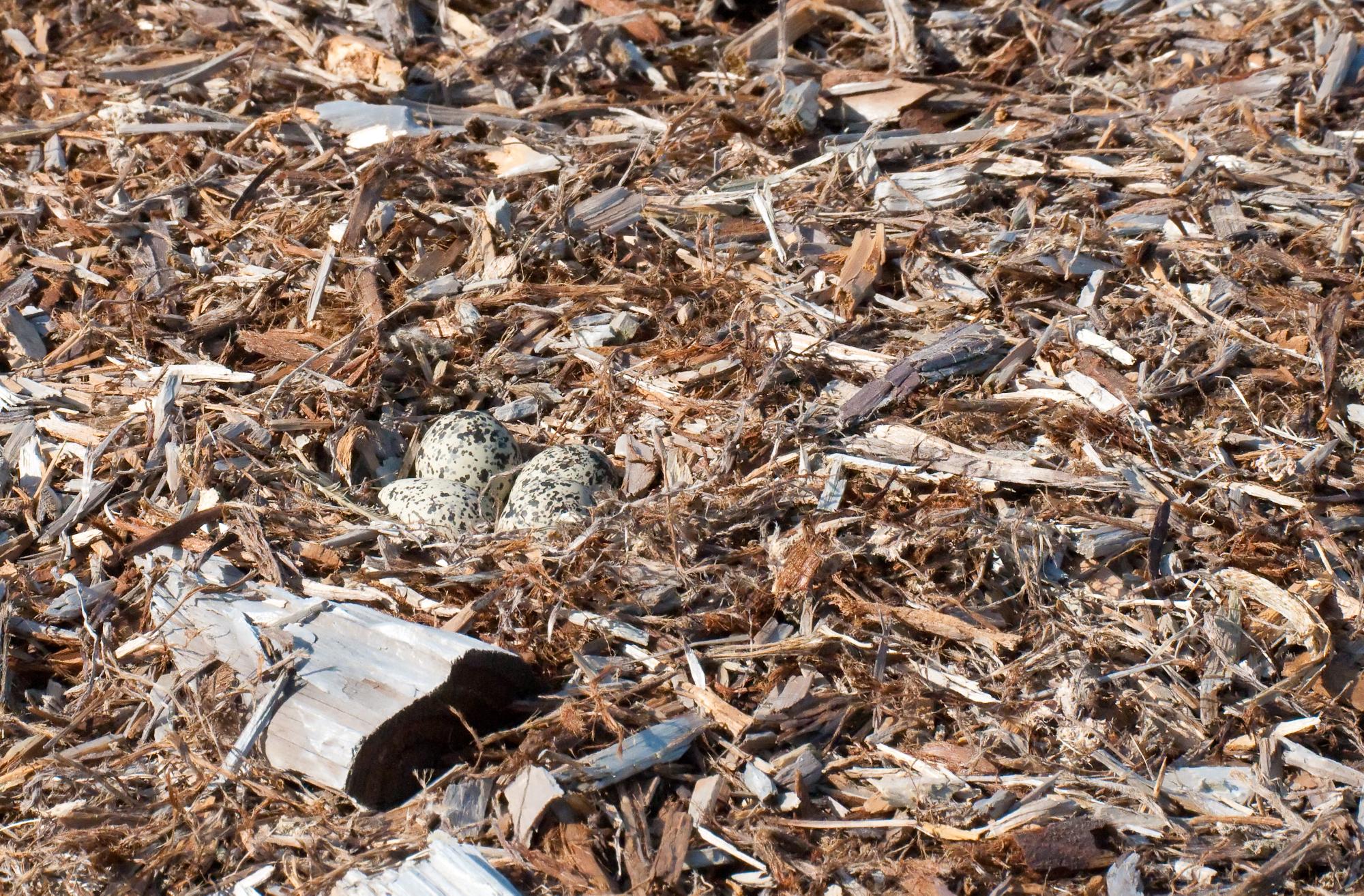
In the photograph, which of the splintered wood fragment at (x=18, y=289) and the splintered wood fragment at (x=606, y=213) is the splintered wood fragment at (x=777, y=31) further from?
the splintered wood fragment at (x=18, y=289)

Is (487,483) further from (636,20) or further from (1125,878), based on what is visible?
(636,20)

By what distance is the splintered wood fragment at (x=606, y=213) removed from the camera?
12.8ft

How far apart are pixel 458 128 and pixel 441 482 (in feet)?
5.21

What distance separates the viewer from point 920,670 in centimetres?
277

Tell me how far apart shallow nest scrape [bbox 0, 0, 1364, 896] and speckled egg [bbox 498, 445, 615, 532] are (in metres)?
0.10

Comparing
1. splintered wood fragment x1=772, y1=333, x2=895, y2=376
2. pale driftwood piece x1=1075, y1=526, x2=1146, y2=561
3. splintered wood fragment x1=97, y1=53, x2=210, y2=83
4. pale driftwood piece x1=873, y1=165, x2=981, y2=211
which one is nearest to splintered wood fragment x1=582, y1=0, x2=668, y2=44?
pale driftwood piece x1=873, y1=165, x2=981, y2=211

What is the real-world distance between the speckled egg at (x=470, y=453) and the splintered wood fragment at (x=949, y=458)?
1.03 meters

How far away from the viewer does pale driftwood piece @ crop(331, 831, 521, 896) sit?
2.28 m

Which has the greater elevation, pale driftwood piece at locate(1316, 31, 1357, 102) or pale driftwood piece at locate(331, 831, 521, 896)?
pale driftwood piece at locate(1316, 31, 1357, 102)

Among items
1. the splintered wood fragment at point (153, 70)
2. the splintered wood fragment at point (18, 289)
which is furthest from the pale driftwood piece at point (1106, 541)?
the splintered wood fragment at point (153, 70)

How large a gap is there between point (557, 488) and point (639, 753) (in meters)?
0.89

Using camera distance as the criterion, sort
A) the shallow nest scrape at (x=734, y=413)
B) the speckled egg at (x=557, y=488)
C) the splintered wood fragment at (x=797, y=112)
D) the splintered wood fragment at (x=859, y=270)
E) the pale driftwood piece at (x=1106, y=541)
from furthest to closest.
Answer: the splintered wood fragment at (x=797, y=112)
the splintered wood fragment at (x=859, y=270)
the speckled egg at (x=557, y=488)
the pale driftwood piece at (x=1106, y=541)
the shallow nest scrape at (x=734, y=413)

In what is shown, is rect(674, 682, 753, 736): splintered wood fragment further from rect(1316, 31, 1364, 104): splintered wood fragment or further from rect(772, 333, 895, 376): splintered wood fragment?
rect(1316, 31, 1364, 104): splintered wood fragment

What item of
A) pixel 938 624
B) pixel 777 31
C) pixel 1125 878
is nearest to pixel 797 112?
pixel 777 31
